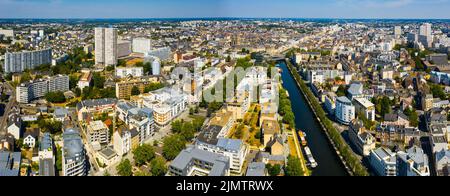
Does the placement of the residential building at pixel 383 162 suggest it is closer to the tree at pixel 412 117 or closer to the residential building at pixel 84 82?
the tree at pixel 412 117

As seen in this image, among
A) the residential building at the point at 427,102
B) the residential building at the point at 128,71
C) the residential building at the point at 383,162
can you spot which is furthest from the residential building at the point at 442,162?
the residential building at the point at 128,71

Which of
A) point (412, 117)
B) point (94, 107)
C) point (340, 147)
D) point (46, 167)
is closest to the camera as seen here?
point (46, 167)

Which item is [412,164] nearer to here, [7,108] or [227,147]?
[227,147]

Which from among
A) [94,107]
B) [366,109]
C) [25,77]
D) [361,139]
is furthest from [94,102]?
[366,109]

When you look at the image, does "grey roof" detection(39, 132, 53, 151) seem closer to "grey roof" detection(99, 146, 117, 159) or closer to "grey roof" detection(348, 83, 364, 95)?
"grey roof" detection(99, 146, 117, 159)

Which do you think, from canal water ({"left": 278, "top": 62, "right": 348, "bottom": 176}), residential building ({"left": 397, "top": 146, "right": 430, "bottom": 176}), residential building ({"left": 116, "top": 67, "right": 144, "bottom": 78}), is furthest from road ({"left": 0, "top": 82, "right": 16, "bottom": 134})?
residential building ({"left": 397, "top": 146, "right": 430, "bottom": 176})

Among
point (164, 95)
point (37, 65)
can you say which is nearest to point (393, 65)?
point (164, 95)
